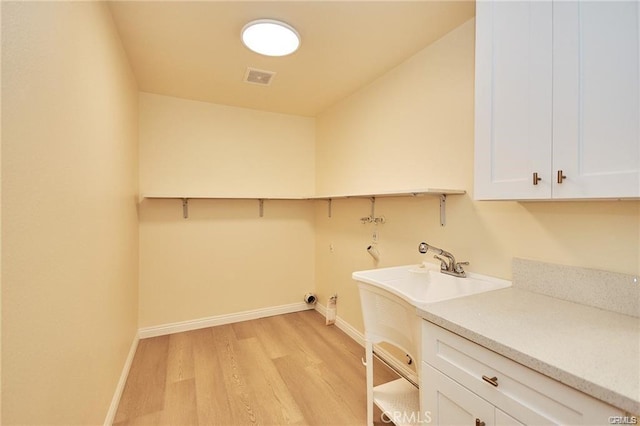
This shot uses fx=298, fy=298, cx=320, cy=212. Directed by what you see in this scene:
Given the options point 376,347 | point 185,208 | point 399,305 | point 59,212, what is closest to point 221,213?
point 185,208

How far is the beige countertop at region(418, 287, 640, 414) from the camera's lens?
735 millimetres

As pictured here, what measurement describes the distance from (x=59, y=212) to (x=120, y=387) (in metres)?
1.60

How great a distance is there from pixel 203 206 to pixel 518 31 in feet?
9.68

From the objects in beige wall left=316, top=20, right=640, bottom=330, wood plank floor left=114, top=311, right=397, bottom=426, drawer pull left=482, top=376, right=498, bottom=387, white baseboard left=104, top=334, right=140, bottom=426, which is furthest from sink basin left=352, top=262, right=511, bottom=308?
white baseboard left=104, top=334, right=140, bottom=426

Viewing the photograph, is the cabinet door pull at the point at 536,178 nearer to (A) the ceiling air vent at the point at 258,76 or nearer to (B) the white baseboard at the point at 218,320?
(A) the ceiling air vent at the point at 258,76

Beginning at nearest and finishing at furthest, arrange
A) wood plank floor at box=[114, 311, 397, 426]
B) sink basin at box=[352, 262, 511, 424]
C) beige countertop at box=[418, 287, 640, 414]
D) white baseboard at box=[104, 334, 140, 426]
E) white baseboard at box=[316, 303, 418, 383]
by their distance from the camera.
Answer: beige countertop at box=[418, 287, 640, 414] → sink basin at box=[352, 262, 511, 424] → white baseboard at box=[104, 334, 140, 426] → wood plank floor at box=[114, 311, 397, 426] → white baseboard at box=[316, 303, 418, 383]

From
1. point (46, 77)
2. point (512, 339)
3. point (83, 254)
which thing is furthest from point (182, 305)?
point (512, 339)

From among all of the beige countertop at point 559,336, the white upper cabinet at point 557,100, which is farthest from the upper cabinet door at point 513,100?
the beige countertop at point 559,336

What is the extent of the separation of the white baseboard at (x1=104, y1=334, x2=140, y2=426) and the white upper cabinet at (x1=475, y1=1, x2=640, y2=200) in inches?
94.8

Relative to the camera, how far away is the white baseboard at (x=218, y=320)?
3.00 metres

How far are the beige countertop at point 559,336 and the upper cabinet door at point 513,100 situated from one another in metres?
0.47

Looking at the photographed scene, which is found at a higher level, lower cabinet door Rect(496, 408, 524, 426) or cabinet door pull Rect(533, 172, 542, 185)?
cabinet door pull Rect(533, 172, 542, 185)

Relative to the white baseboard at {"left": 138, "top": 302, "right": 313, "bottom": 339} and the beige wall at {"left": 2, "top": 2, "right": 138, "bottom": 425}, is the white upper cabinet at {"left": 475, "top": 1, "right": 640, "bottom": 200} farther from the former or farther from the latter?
the white baseboard at {"left": 138, "top": 302, "right": 313, "bottom": 339}

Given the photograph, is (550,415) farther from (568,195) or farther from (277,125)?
(277,125)
